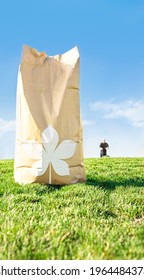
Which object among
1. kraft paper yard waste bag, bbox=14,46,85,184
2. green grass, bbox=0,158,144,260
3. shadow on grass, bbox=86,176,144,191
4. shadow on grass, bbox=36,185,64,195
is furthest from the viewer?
shadow on grass, bbox=86,176,144,191

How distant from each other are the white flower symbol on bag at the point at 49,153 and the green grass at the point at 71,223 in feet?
0.69

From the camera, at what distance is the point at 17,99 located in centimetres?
426

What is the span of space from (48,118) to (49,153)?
38 cm

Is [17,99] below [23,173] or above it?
above

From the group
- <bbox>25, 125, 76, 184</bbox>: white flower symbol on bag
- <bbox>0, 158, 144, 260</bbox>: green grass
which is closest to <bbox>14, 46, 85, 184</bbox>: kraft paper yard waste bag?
<bbox>25, 125, 76, 184</bbox>: white flower symbol on bag

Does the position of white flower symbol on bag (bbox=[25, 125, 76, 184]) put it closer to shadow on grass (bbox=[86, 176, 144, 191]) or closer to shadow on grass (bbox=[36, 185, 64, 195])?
shadow on grass (bbox=[36, 185, 64, 195])

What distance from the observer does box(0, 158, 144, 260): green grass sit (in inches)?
68.5

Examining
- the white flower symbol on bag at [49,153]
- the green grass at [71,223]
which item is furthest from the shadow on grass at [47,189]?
the white flower symbol on bag at [49,153]

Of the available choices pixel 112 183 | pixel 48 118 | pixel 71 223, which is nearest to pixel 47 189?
pixel 48 118

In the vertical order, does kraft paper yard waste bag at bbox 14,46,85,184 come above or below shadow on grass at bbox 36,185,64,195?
above

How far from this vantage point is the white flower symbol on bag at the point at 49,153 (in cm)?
397
